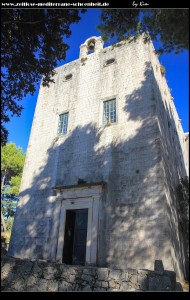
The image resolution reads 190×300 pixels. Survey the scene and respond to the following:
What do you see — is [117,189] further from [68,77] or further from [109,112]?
[68,77]

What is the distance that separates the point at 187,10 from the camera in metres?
5.29

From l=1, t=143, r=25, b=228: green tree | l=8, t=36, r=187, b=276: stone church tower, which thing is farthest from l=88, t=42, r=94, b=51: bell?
l=1, t=143, r=25, b=228: green tree

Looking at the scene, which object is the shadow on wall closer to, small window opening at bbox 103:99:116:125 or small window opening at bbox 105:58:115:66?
small window opening at bbox 103:99:116:125

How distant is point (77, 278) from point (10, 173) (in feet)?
64.3

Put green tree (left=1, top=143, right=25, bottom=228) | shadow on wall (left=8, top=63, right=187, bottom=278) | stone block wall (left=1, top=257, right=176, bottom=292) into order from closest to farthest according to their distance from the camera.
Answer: stone block wall (left=1, top=257, right=176, bottom=292), shadow on wall (left=8, top=63, right=187, bottom=278), green tree (left=1, top=143, right=25, bottom=228)

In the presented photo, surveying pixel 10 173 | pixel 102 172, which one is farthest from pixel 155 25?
pixel 10 173

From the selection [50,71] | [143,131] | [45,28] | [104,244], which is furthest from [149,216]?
[45,28]

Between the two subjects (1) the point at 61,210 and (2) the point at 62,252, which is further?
(1) the point at 61,210

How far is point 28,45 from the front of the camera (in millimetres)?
7738

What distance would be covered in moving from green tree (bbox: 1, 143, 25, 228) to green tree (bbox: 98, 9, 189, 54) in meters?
15.7

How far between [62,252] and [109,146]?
5.47 metres

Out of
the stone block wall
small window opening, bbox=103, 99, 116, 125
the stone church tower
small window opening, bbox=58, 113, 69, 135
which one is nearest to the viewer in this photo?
the stone block wall

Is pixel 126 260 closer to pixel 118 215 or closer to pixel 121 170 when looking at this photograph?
pixel 118 215

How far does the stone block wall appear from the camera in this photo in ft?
17.6
